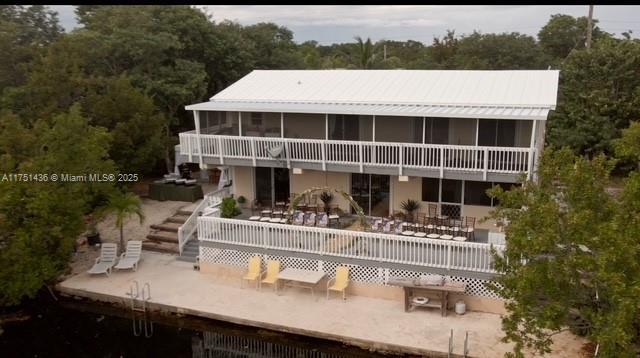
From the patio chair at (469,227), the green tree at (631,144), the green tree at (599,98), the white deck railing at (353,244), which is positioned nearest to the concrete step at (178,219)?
the white deck railing at (353,244)

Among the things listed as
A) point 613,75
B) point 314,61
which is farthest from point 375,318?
point 314,61

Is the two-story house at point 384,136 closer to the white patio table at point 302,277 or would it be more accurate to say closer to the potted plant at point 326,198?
the potted plant at point 326,198

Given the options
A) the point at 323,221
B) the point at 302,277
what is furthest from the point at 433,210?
the point at 302,277

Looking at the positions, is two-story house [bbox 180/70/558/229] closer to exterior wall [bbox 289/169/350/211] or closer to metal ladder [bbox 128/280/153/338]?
exterior wall [bbox 289/169/350/211]

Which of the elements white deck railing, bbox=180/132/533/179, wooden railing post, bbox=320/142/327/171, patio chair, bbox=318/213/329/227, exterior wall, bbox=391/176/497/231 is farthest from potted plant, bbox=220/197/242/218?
exterior wall, bbox=391/176/497/231

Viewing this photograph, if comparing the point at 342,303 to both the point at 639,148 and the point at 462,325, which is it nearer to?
the point at 462,325
